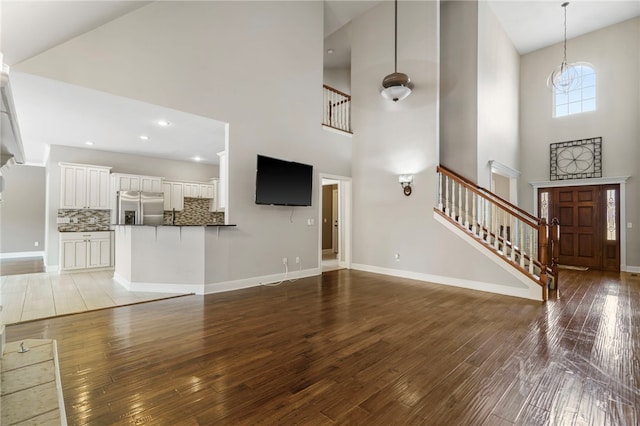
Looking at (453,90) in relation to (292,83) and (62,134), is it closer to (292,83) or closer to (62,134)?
(292,83)

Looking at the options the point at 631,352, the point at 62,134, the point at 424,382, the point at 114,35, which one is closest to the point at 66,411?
the point at 424,382

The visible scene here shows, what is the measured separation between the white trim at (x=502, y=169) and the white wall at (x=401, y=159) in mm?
1780

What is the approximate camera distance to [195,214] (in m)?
8.45

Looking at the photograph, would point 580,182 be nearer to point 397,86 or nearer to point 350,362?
point 397,86

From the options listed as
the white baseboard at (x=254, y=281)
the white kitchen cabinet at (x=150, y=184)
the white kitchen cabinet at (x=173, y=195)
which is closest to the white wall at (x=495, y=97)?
the white baseboard at (x=254, y=281)

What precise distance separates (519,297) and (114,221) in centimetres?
837

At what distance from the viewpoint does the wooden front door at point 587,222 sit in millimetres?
6645

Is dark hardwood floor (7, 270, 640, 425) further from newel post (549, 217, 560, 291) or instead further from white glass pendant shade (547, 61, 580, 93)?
white glass pendant shade (547, 61, 580, 93)

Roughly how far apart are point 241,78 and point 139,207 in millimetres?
4314

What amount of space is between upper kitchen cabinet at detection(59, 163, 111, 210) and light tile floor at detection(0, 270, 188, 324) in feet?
5.47

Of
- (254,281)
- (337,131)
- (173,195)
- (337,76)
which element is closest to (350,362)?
(254,281)

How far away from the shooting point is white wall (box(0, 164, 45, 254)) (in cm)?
866

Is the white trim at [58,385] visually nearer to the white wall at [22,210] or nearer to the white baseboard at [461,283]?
the white baseboard at [461,283]

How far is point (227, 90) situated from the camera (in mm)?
4547
